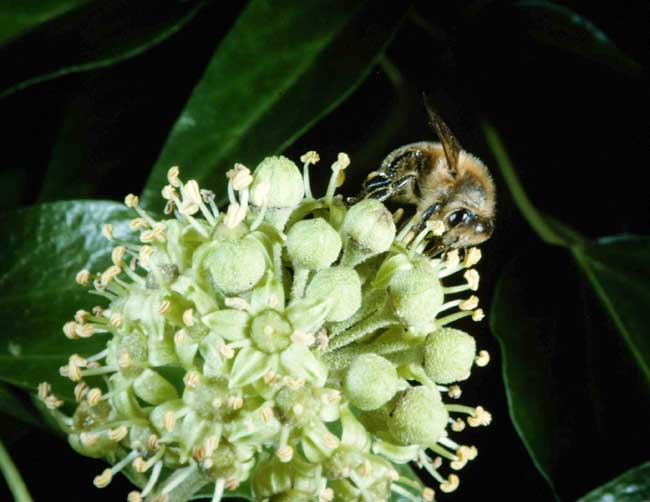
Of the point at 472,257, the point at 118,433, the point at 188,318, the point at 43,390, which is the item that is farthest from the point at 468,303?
the point at 43,390

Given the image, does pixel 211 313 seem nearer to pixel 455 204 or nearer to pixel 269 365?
pixel 269 365

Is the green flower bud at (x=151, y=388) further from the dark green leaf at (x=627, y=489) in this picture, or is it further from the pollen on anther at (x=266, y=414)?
the dark green leaf at (x=627, y=489)

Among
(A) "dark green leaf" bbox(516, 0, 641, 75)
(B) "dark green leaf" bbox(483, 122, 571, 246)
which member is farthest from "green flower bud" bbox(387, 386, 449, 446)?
(A) "dark green leaf" bbox(516, 0, 641, 75)

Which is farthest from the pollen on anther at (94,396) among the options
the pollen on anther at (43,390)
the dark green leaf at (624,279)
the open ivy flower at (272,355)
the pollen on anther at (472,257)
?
the dark green leaf at (624,279)

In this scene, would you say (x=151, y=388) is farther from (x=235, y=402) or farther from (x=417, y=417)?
(x=417, y=417)

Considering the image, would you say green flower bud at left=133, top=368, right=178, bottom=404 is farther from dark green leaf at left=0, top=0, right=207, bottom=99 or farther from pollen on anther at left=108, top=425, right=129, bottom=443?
dark green leaf at left=0, top=0, right=207, bottom=99
